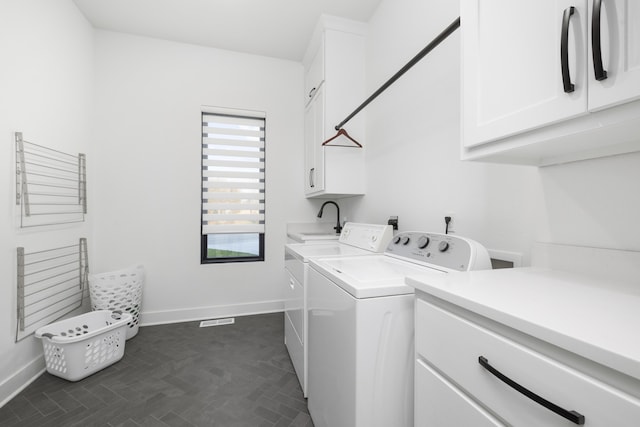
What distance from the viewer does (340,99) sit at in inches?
98.1

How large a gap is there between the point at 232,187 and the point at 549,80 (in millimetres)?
2830

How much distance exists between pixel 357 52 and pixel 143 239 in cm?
278

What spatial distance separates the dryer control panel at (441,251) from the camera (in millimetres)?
1081

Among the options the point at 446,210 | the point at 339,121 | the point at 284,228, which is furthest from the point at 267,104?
the point at 446,210

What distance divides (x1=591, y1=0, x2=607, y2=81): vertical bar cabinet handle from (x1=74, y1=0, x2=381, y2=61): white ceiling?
2.19m

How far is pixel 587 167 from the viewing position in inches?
36.6

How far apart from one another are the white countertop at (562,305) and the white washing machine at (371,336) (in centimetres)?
15

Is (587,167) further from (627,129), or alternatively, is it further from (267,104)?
(267,104)

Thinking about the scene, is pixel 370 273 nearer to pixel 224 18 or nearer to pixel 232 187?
pixel 232 187

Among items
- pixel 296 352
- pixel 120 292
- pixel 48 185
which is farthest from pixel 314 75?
pixel 120 292

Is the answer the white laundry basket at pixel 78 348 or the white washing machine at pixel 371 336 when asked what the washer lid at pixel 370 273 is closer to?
the white washing machine at pixel 371 336

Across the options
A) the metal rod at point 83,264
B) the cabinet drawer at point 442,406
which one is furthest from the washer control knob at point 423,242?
the metal rod at point 83,264

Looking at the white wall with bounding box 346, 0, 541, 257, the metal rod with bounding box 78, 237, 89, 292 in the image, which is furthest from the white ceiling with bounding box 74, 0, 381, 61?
the metal rod with bounding box 78, 237, 89, 292

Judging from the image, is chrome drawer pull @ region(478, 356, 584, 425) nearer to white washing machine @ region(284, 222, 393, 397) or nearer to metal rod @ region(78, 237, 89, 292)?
white washing machine @ region(284, 222, 393, 397)
